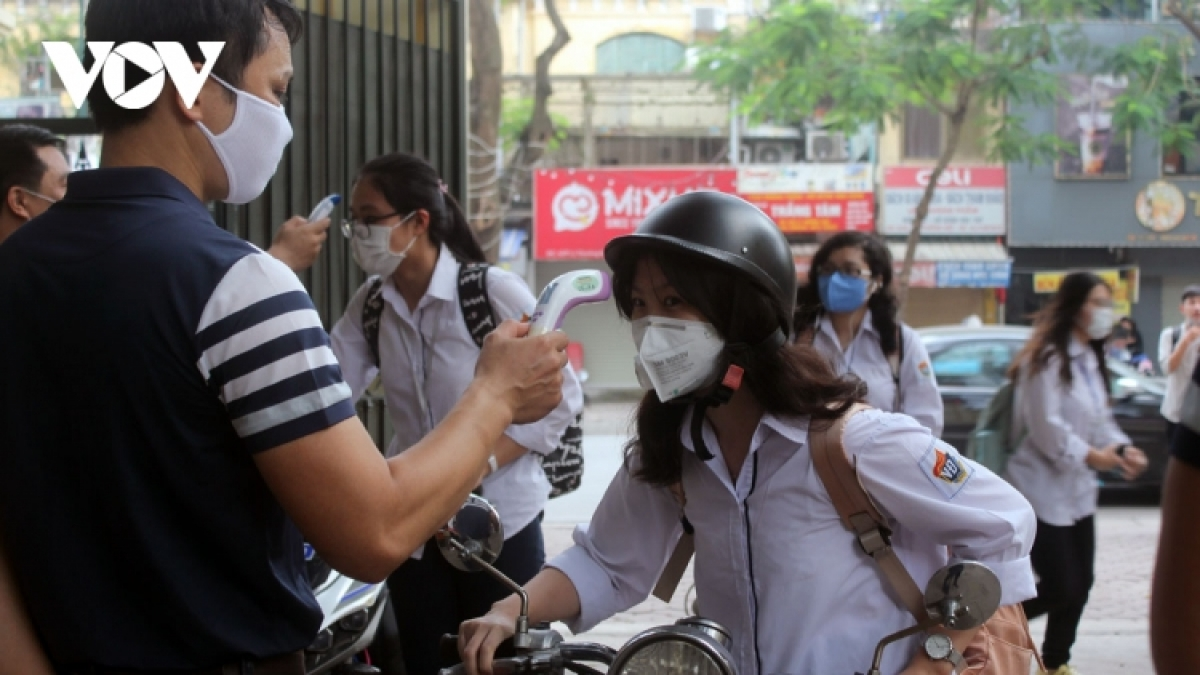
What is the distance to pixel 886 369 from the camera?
523 centimetres

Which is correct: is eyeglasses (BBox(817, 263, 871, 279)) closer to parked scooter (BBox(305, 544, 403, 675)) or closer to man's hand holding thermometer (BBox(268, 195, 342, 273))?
parked scooter (BBox(305, 544, 403, 675))

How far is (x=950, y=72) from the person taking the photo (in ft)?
49.9

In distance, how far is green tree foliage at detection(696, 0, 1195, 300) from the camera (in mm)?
15117

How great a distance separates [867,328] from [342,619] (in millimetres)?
2477

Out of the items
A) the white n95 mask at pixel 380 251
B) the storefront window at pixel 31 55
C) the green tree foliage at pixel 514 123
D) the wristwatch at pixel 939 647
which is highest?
the green tree foliage at pixel 514 123

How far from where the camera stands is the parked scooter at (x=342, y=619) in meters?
3.96

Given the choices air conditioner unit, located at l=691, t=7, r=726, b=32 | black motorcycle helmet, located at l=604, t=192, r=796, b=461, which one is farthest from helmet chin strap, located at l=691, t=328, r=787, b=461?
air conditioner unit, located at l=691, t=7, r=726, b=32

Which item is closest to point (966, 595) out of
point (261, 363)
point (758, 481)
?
point (758, 481)

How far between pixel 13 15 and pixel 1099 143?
20.9 metres

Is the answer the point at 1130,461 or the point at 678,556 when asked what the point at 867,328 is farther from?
the point at 678,556

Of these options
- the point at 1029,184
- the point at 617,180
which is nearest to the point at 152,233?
the point at 617,180

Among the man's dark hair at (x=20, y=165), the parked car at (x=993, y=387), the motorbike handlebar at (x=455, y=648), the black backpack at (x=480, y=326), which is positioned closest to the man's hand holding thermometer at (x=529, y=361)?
the motorbike handlebar at (x=455, y=648)

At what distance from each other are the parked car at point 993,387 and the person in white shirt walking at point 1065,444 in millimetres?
4971

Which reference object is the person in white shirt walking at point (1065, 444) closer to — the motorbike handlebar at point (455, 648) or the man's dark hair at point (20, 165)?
the motorbike handlebar at point (455, 648)
